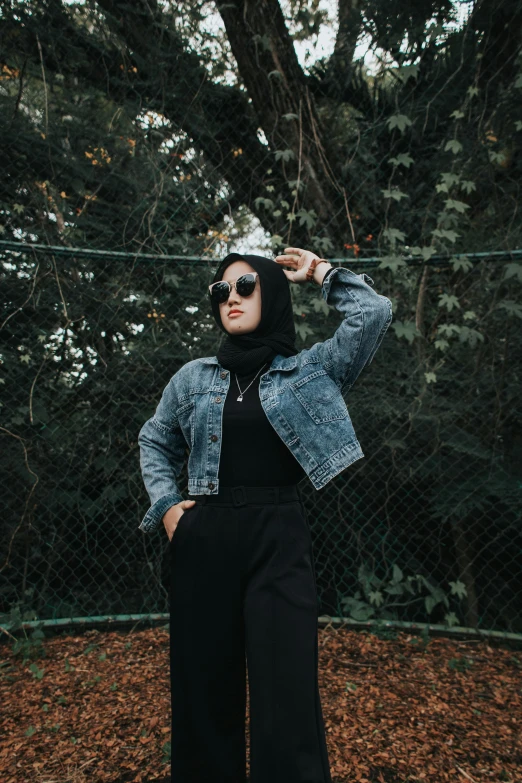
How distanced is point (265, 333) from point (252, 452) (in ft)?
1.22

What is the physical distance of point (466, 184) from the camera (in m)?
3.17

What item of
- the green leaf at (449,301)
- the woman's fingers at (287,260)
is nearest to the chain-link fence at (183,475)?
the green leaf at (449,301)

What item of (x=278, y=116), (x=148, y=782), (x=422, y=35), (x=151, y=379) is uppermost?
(x=422, y=35)

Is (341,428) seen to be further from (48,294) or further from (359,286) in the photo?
(48,294)

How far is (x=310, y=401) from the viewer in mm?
1578

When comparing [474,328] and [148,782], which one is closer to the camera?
[148,782]

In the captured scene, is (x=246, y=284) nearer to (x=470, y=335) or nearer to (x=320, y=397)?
(x=320, y=397)

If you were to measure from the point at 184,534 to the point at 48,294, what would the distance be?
7.09 feet

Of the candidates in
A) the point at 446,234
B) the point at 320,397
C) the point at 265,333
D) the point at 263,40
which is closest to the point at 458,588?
the point at 446,234

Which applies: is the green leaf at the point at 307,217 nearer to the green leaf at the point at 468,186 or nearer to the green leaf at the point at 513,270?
the green leaf at the point at 468,186

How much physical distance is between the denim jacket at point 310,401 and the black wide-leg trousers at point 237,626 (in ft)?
0.39

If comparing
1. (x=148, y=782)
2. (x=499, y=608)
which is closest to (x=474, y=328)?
(x=499, y=608)

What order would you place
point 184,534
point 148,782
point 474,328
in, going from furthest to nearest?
point 474,328 < point 148,782 < point 184,534

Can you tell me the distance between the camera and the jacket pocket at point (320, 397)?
157cm
